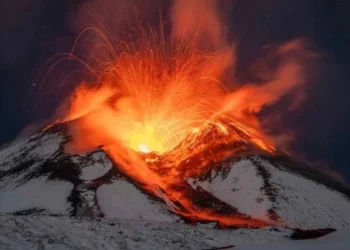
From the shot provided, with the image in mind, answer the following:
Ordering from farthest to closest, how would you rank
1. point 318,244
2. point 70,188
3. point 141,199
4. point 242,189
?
point 242,189, point 70,188, point 141,199, point 318,244

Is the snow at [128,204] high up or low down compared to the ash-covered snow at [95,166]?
Result: down

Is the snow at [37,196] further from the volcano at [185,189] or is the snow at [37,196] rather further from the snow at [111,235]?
the snow at [111,235]

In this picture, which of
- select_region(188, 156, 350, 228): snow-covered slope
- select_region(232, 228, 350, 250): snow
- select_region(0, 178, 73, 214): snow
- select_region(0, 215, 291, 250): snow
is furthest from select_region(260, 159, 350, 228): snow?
select_region(232, 228, 350, 250): snow

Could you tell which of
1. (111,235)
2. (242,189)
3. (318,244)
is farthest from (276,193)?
(318,244)

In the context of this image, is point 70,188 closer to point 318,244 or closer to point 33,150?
point 33,150

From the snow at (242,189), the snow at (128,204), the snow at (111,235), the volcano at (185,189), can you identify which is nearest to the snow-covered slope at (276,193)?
the snow at (242,189)

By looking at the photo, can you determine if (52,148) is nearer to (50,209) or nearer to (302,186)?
(50,209)

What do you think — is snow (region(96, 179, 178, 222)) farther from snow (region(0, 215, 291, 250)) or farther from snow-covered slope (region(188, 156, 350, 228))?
snow (region(0, 215, 291, 250))
